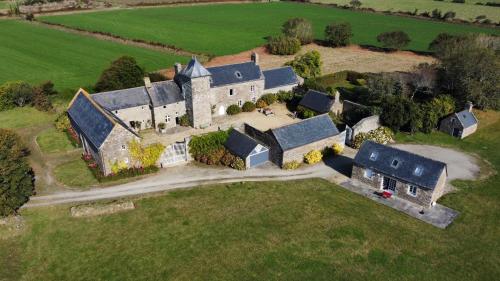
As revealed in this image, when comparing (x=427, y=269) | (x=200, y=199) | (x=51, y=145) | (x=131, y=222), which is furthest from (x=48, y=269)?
(x=427, y=269)

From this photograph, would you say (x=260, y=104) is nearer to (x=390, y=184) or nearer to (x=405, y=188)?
(x=390, y=184)

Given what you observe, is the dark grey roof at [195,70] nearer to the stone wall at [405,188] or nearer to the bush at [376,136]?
the bush at [376,136]

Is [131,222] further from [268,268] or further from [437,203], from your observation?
[437,203]

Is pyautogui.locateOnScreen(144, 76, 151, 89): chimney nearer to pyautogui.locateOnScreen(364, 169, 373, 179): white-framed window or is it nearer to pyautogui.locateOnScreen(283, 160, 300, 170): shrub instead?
pyautogui.locateOnScreen(283, 160, 300, 170): shrub

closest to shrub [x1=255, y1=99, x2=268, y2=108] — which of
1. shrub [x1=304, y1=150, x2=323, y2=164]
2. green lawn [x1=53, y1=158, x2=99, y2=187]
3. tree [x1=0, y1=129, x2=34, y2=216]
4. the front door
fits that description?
shrub [x1=304, y1=150, x2=323, y2=164]

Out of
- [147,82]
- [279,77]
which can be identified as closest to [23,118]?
[147,82]

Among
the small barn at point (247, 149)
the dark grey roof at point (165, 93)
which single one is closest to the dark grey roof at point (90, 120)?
the dark grey roof at point (165, 93)
